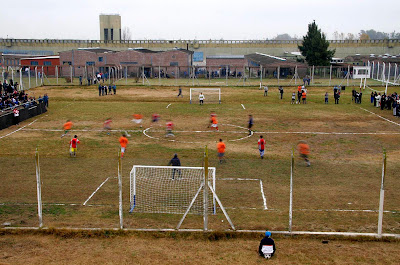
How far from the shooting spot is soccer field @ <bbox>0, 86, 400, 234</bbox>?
51.6 ft

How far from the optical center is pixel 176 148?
1063 inches

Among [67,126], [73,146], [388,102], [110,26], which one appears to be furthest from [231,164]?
[110,26]

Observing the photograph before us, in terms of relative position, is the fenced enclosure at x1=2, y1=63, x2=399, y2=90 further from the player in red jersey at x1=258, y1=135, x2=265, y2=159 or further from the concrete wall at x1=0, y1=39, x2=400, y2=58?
the player in red jersey at x1=258, y1=135, x2=265, y2=159

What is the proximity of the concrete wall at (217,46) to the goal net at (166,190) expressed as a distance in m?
72.0

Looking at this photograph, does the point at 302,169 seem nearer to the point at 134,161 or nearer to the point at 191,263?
the point at 134,161

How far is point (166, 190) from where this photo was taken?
18109 millimetres

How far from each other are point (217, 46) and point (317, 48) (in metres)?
25.2

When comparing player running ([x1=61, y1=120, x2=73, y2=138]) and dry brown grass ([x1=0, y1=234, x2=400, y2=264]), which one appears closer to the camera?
→ dry brown grass ([x1=0, y1=234, x2=400, y2=264])

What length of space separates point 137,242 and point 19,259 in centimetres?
352

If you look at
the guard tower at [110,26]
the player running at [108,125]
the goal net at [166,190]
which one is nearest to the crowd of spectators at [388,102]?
the player running at [108,125]

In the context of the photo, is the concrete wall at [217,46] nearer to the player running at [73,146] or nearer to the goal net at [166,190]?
the player running at [73,146]

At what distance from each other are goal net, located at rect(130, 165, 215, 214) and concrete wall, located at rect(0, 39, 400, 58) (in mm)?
72045

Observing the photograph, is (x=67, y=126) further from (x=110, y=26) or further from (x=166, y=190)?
(x=110, y=26)

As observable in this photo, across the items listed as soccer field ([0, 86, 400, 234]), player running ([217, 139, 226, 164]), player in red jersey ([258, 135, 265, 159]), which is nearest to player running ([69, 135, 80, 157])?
soccer field ([0, 86, 400, 234])
